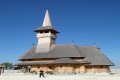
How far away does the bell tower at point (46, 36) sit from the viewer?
56.3 metres

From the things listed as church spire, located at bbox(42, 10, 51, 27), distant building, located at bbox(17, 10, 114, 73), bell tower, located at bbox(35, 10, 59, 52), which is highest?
church spire, located at bbox(42, 10, 51, 27)

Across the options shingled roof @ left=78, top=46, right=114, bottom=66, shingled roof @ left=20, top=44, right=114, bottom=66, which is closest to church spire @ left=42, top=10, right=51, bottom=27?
shingled roof @ left=20, top=44, right=114, bottom=66

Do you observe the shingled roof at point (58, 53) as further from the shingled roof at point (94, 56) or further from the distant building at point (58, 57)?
the shingled roof at point (94, 56)

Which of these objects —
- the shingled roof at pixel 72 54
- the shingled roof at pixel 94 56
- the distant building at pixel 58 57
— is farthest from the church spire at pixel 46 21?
the shingled roof at pixel 94 56

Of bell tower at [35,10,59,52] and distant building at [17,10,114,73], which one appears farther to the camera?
bell tower at [35,10,59,52]

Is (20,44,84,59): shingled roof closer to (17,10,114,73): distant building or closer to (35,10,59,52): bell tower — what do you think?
(17,10,114,73): distant building

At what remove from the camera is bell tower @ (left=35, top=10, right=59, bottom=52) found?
56312 mm

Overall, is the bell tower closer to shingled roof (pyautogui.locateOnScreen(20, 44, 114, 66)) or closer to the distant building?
the distant building

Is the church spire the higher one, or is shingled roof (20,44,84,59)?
the church spire

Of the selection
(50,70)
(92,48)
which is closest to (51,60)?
(50,70)

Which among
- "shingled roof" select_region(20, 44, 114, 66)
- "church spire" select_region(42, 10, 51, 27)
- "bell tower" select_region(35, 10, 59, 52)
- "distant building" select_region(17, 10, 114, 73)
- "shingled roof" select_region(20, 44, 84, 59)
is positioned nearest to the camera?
"distant building" select_region(17, 10, 114, 73)

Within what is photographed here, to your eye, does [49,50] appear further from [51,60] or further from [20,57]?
[20,57]

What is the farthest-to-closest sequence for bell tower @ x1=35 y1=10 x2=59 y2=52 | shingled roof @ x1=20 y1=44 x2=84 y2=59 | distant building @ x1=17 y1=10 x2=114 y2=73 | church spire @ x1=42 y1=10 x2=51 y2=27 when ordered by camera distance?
1. church spire @ x1=42 y1=10 x2=51 y2=27
2. bell tower @ x1=35 y1=10 x2=59 y2=52
3. shingled roof @ x1=20 y1=44 x2=84 y2=59
4. distant building @ x1=17 y1=10 x2=114 y2=73

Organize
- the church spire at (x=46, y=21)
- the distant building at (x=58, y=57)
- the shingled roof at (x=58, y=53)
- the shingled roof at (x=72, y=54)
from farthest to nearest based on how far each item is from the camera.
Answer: the church spire at (x=46, y=21), the shingled roof at (x=58, y=53), the shingled roof at (x=72, y=54), the distant building at (x=58, y=57)
